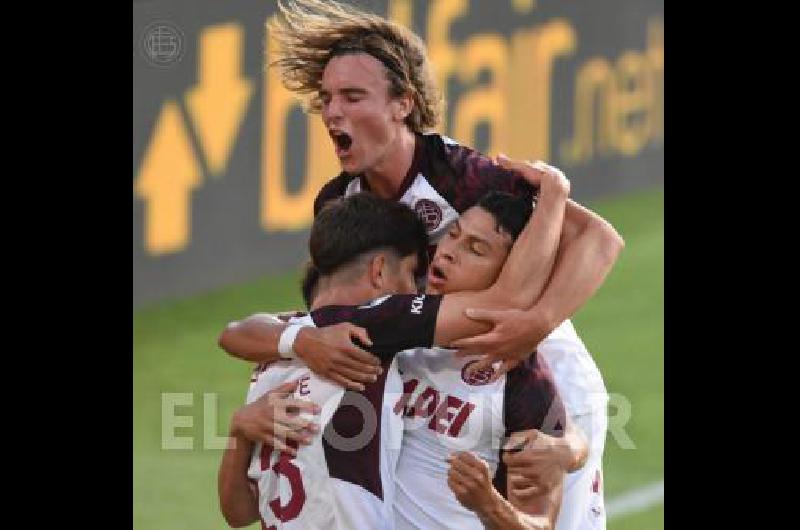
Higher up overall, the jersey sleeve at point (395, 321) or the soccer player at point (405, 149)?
the soccer player at point (405, 149)

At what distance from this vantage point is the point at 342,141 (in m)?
5.57

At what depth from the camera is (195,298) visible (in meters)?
11.1

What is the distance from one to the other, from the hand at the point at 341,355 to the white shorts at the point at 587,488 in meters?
0.93

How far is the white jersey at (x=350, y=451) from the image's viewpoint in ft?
15.9

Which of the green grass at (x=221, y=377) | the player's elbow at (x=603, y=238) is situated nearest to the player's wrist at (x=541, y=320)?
the player's elbow at (x=603, y=238)

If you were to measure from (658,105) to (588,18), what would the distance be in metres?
1.21

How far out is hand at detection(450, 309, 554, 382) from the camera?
5.17 meters

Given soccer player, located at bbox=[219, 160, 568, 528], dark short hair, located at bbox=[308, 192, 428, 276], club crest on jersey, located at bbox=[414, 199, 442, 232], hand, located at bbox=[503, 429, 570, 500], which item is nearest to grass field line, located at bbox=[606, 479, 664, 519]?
club crest on jersey, located at bbox=[414, 199, 442, 232]

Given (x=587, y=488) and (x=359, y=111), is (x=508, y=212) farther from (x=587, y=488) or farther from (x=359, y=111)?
(x=587, y=488)

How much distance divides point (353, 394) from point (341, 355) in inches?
4.5

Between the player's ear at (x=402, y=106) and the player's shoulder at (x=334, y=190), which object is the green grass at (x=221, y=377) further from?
the player's ear at (x=402, y=106)

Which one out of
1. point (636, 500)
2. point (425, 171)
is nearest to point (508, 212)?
point (425, 171)

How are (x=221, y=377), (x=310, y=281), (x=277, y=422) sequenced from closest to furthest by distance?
1. (x=277, y=422)
2. (x=310, y=281)
3. (x=221, y=377)

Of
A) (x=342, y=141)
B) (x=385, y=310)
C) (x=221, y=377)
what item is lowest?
(x=221, y=377)
